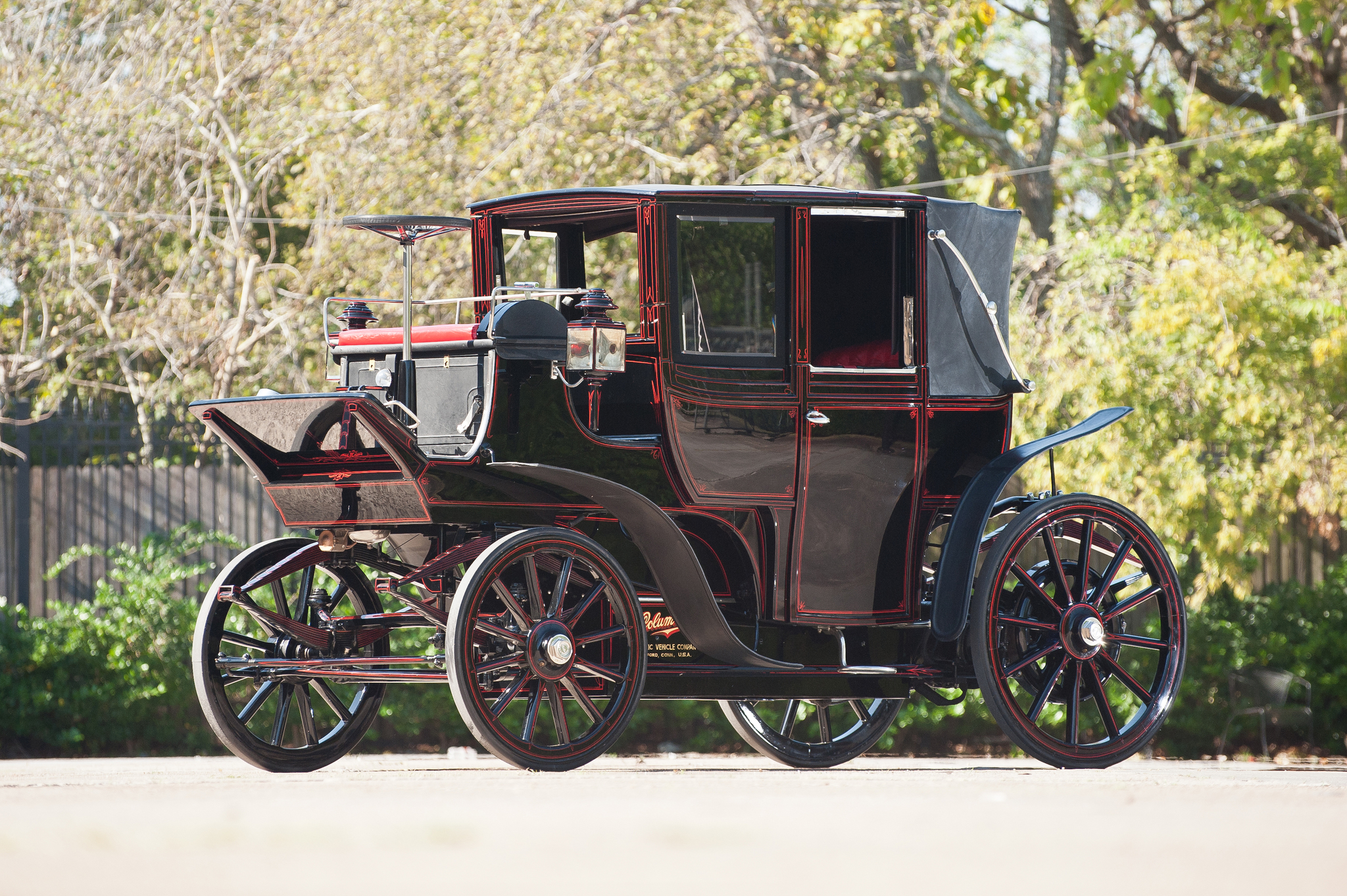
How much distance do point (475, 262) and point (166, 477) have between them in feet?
18.7

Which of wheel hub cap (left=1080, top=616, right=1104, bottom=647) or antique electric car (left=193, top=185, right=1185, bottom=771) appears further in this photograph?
wheel hub cap (left=1080, top=616, right=1104, bottom=647)

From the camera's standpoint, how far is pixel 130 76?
1421 centimetres

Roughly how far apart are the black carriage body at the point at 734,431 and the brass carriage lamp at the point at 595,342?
0.15m

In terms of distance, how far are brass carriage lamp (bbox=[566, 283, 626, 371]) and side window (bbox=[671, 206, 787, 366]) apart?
440mm

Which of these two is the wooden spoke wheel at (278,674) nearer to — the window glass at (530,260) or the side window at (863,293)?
the side window at (863,293)

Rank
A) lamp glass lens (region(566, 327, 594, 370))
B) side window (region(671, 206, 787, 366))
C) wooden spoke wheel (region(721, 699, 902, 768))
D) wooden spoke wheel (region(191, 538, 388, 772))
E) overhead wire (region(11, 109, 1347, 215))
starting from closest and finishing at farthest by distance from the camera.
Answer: lamp glass lens (region(566, 327, 594, 370))
wooden spoke wheel (region(191, 538, 388, 772))
side window (region(671, 206, 787, 366))
wooden spoke wheel (region(721, 699, 902, 768))
overhead wire (region(11, 109, 1347, 215))

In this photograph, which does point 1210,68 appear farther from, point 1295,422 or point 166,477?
point 166,477

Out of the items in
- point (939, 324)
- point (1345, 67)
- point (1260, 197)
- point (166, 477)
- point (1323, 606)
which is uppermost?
point (1345, 67)

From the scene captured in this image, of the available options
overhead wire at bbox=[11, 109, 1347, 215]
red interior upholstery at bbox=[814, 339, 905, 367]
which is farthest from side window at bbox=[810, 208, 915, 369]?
overhead wire at bbox=[11, 109, 1347, 215]

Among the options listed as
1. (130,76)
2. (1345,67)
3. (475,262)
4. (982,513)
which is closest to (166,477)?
(130,76)

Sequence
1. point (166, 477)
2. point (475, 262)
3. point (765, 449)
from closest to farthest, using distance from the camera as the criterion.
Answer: point (765, 449) → point (475, 262) → point (166, 477)

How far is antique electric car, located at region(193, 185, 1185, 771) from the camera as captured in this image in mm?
5965

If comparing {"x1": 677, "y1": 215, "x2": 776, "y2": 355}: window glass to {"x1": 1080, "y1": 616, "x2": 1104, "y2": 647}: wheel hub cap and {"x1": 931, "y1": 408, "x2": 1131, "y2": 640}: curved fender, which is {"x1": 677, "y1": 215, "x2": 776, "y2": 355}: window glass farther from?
{"x1": 1080, "y1": 616, "x2": 1104, "y2": 647}: wheel hub cap

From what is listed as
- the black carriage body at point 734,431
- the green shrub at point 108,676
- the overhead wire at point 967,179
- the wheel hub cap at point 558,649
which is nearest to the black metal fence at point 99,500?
the green shrub at point 108,676
